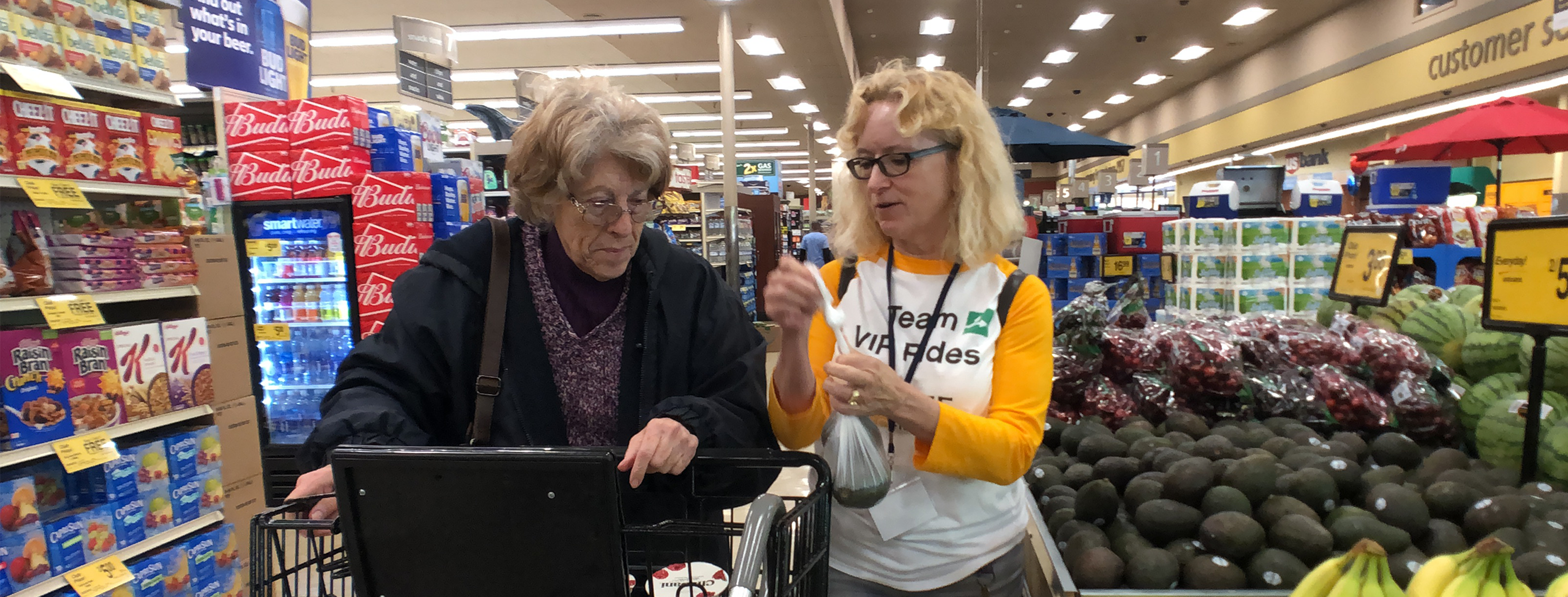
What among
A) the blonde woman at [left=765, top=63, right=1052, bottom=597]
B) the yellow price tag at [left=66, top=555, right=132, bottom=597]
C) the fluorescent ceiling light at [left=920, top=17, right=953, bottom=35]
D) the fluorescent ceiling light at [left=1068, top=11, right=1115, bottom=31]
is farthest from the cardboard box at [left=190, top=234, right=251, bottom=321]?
the fluorescent ceiling light at [left=1068, top=11, right=1115, bottom=31]

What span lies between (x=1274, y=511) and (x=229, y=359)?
3.81 metres

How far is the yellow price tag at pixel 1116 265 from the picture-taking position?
22.5 feet

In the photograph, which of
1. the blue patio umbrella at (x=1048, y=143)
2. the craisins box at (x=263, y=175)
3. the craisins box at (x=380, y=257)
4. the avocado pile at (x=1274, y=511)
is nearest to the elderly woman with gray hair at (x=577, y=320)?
the avocado pile at (x=1274, y=511)

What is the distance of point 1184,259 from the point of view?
5.20 m

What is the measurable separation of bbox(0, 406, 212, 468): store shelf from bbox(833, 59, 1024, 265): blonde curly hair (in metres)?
2.64

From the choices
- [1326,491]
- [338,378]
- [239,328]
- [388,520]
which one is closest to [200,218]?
[239,328]

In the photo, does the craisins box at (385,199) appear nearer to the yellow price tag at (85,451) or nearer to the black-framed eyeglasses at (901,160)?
the yellow price tag at (85,451)

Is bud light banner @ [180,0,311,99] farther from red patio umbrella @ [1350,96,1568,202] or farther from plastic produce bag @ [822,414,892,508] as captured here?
red patio umbrella @ [1350,96,1568,202]

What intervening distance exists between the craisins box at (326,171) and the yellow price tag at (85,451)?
5.50 feet

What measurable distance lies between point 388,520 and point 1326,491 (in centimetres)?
171

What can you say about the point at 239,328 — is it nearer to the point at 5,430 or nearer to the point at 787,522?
the point at 5,430

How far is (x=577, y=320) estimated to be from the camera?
141 centimetres

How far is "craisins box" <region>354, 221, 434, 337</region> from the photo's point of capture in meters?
3.98

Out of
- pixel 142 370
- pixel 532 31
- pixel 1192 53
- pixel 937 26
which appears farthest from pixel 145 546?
pixel 1192 53
